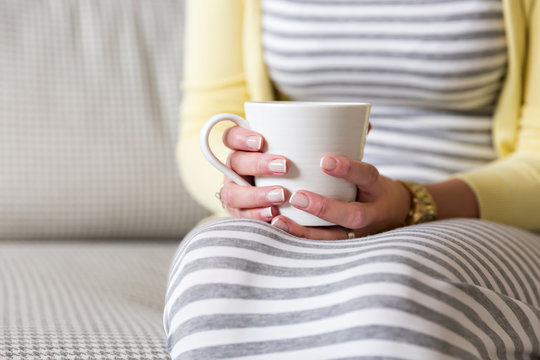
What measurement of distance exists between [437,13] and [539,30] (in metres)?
0.15

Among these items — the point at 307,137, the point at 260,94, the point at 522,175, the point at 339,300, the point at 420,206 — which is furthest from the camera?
the point at 260,94

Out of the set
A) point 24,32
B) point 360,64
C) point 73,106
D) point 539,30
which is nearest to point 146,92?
point 73,106

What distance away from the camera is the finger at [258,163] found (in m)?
0.59

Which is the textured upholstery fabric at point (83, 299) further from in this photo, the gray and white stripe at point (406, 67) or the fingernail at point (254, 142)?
the gray and white stripe at point (406, 67)

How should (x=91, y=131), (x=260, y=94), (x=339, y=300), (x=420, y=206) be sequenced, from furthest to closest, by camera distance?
1. (x=91, y=131)
2. (x=260, y=94)
3. (x=420, y=206)
4. (x=339, y=300)

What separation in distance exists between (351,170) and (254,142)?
0.09 metres

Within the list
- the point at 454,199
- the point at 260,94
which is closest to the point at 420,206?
the point at 454,199

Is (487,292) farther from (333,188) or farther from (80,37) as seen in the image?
(80,37)

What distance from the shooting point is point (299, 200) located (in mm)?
595

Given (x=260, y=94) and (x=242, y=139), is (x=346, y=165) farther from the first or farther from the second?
(x=260, y=94)

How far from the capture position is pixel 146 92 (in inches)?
50.9

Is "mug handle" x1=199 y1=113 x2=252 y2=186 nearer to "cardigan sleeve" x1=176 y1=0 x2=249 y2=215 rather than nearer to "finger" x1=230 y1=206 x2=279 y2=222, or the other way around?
"finger" x1=230 y1=206 x2=279 y2=222

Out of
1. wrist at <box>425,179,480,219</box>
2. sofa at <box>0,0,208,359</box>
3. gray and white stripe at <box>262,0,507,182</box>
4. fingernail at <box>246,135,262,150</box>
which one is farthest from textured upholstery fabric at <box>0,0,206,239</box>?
fingernail at <box>246,135,262,150</box>

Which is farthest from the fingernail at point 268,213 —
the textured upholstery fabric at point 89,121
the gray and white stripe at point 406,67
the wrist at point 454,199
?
the textured upholstery fabric at point 89,121
